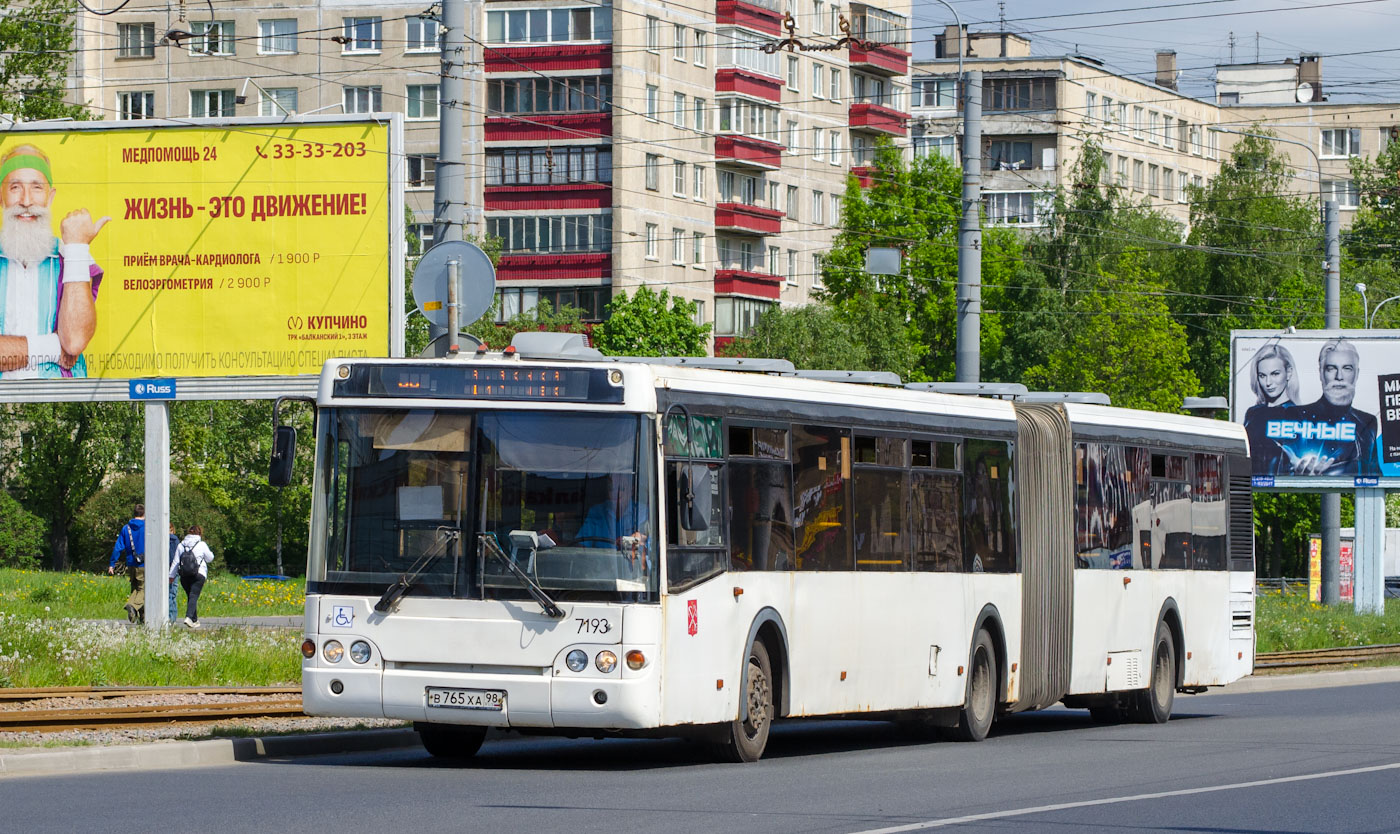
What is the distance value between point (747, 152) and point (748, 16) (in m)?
5.02

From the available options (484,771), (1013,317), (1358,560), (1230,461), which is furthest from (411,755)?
(1013,317)

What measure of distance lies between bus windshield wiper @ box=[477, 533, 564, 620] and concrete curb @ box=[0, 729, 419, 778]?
2.25 m

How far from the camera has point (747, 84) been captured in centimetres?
8706

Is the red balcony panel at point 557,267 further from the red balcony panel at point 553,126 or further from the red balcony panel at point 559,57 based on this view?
the red balcony panel at point 559,57

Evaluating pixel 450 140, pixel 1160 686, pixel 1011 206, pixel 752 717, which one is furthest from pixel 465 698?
pixel 1011 206

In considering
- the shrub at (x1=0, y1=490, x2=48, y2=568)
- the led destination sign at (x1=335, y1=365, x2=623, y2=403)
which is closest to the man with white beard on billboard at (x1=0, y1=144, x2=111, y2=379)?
the led destination sign at (x1=335, y1=365, x2=623, y2=403)

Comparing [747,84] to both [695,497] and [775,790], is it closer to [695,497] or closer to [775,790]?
[695,497]

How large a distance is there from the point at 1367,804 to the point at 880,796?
9.15 ft

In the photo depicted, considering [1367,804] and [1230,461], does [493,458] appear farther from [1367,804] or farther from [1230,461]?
[1230,461]

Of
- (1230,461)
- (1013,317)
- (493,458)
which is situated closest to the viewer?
(493,458)

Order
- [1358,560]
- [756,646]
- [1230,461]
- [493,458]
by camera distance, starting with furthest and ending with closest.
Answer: [1358,560] < [1230,461] < [756,646] < [493,458]

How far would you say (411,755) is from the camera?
1645 cm

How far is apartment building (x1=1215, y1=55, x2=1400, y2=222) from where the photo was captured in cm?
13112

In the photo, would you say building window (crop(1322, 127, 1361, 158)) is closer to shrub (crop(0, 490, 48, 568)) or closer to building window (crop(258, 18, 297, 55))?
building window (crop(258, 18, 297, 55))
